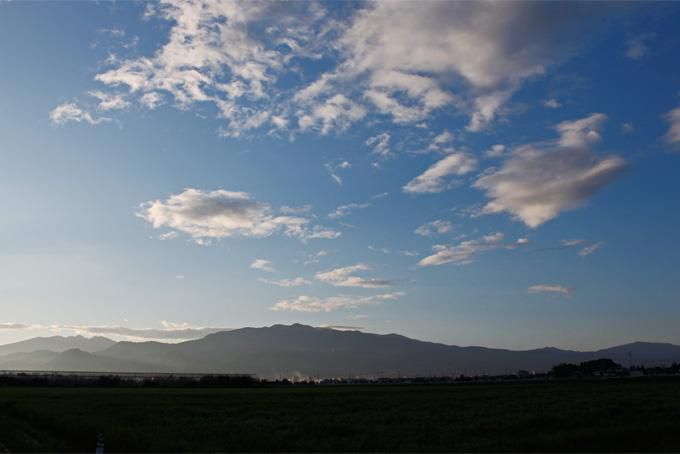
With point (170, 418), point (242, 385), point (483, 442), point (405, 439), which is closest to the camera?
point (483, 442)

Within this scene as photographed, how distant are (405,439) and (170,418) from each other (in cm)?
2017

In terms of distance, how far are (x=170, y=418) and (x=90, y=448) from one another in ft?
51.0

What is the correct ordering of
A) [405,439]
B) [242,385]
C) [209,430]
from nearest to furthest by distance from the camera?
[405,439] → [209,430] → [242,385]

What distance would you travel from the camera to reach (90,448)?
2717 centimetres

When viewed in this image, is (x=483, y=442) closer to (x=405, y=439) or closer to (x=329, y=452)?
(x=405, y=439)

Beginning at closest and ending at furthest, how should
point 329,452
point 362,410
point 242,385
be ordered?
point 329,452
point 362,410
point 242,385

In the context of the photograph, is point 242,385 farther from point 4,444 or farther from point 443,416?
point 4,444

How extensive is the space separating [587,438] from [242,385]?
13466cm

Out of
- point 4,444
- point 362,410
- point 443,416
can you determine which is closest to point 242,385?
point 362,410

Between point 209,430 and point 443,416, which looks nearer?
point 209,430

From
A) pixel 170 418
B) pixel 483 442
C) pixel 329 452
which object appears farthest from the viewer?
pixel 170 418

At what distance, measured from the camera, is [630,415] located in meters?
36.2

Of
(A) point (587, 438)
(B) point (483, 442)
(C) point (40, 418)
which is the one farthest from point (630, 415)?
(C) point (40, 418)

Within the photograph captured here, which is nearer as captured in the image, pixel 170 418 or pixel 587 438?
pixel 587 438
